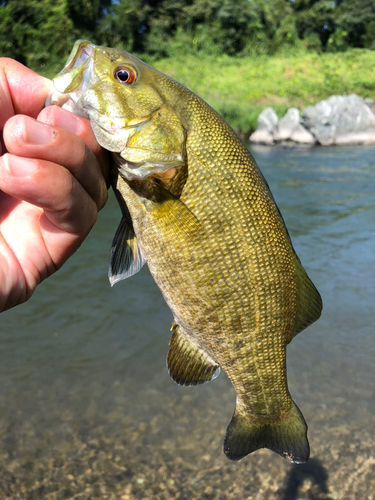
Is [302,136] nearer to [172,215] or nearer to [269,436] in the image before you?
[269,436]

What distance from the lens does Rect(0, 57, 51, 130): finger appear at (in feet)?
6.17

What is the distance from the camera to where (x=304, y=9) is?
49.8m

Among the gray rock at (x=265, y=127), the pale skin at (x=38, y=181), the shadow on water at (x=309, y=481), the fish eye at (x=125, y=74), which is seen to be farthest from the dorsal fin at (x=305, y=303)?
the gray rock at (x=265, y=127)

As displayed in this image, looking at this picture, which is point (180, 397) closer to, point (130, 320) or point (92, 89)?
point (130, 320)

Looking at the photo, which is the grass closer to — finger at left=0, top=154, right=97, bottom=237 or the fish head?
the fish head

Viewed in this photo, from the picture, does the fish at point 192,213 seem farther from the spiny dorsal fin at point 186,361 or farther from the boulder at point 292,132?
the boulder at point 292,132

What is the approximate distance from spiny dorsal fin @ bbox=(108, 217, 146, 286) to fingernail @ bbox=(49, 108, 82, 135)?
50 cm

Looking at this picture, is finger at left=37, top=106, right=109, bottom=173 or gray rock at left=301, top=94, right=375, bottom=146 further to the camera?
gray rock at left=301, top=94, right=375, bottom=146

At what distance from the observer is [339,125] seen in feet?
75.1

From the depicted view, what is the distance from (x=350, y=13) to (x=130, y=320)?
53.1 metres

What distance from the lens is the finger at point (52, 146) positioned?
60.8 inches

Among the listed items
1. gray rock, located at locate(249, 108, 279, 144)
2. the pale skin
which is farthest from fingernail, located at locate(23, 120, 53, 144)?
gray rock, located at locate(249, 108, 279, 144)

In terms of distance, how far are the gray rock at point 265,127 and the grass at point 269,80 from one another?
0.50m

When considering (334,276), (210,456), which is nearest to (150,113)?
(210,456)
